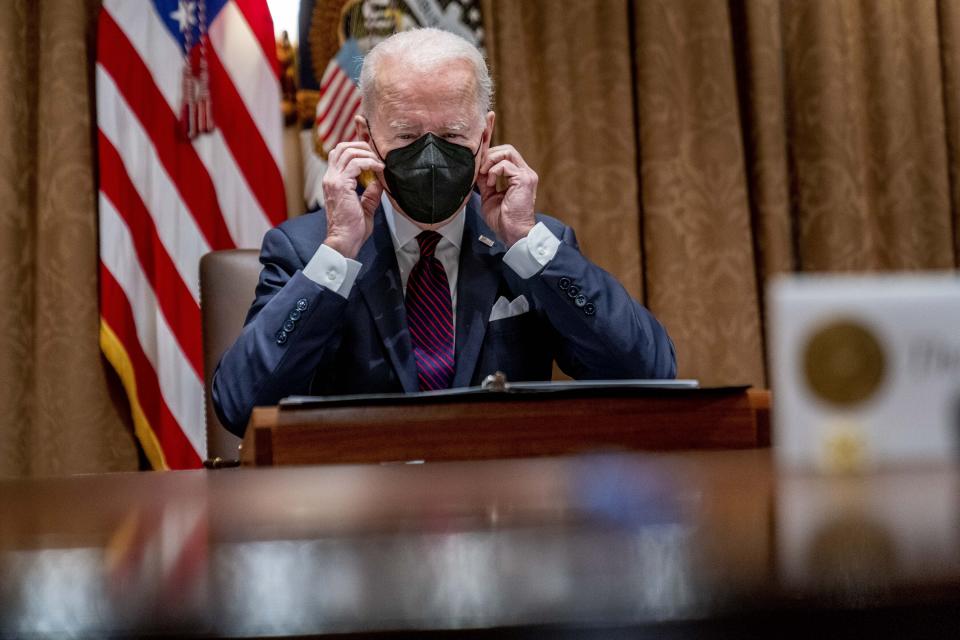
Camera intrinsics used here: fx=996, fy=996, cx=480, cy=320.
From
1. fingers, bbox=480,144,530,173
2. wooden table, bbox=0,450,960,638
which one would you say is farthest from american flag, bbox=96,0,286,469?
wooden table, bbox=0,450,960,638

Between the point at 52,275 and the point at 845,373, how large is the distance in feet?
8.08

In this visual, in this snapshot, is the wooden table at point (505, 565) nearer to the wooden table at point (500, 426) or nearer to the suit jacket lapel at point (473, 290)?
the wooden table at point (500, 426)

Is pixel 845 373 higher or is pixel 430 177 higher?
pixel 430 177

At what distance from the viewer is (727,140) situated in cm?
288

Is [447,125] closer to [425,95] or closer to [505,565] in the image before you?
[425,95]

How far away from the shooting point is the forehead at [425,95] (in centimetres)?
183

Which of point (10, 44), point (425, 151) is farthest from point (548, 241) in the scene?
point (10, 44)

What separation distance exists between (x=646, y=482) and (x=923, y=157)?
287 centimetres

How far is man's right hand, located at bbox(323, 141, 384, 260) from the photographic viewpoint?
67.9 inches

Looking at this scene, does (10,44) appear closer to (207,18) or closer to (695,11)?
(207,18)

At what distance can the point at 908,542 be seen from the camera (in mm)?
283

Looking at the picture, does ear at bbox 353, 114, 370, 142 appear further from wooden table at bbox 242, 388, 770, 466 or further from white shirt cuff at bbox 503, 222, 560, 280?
wooden table at bbox 242, 388, 770, 466

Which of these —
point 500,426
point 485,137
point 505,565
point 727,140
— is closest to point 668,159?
point 727,140

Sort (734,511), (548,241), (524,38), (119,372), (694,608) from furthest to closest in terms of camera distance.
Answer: (524,38) < (119,372) < (548,241) < (734,511) < (694,608)
